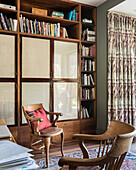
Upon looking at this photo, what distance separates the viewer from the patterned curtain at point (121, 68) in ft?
12.8

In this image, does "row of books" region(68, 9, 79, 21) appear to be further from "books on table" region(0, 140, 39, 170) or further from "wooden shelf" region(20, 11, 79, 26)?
"books on table" region(0, 140, 39, 170)

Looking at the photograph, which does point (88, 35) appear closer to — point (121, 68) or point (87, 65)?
point (87, 65)

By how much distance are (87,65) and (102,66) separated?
35 cm

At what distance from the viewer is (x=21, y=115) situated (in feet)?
11.4

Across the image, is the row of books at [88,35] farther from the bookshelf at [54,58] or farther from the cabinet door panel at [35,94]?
the cabinet door panel at [35,94]

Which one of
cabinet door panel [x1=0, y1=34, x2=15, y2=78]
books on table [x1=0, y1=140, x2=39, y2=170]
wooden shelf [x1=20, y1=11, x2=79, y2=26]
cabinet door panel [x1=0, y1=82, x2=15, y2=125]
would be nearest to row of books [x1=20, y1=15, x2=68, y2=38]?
wooden shelf [x1=20, y1=11, x2=79, y2=26]

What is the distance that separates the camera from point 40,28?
3676 mm

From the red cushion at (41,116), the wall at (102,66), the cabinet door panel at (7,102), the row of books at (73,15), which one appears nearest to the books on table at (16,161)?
the red cushion at (41,116)

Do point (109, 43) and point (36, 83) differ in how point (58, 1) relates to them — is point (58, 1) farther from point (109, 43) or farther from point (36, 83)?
point (36, 83)

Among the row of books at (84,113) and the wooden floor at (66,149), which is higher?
the row of books at (84,113)

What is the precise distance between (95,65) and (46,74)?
4.10ft

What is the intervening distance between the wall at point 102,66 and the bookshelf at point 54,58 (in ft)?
0.39

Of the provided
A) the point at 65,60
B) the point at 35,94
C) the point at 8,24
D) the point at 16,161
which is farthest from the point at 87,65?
the point at 16,161

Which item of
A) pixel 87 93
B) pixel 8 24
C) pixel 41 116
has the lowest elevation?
pixel 41 116
